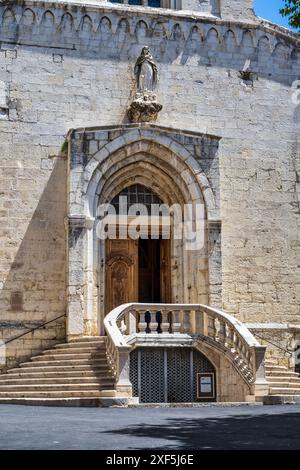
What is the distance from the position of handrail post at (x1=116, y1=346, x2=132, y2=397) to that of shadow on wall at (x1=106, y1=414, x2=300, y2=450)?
339 cm

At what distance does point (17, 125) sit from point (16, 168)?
108 cm

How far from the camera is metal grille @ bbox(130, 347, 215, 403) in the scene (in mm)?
16859

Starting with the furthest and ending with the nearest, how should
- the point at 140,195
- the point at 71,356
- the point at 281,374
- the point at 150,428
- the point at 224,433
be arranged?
the point at 140,195, the point at 281,374, the point at 71,356, the point at 150,428, the point at 224,433

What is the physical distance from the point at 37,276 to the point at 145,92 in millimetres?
5347

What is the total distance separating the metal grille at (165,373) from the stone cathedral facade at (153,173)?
5 centimetres

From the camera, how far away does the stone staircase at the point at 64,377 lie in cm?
1528

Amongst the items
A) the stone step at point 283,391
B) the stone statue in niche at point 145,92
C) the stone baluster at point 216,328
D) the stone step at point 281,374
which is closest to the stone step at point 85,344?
the stone baluster at point 216,328

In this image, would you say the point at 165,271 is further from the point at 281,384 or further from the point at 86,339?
the point at 281,384

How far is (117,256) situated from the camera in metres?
21.2

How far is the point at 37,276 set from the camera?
1922 cm

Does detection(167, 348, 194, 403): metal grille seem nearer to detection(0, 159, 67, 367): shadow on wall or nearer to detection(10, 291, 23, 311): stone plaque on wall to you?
detection(0, 159, 67, 367): shadow on wall

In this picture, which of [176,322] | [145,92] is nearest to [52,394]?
[176,322]
